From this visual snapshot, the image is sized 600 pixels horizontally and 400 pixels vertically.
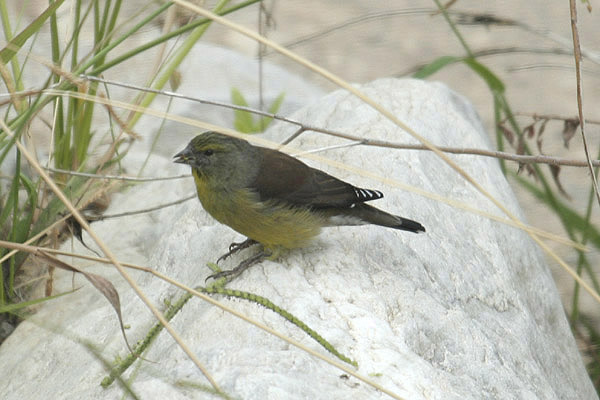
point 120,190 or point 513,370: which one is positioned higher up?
point 120,190

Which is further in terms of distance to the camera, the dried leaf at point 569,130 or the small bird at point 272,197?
the dried leaf at point 569,130

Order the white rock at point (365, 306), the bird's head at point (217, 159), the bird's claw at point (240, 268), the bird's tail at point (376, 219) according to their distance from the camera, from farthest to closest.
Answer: the bird's head at point (217, 159), the bird's tail at point (376, 219), the bird's claw at point (240, 268), the white rock at point (365, 306)

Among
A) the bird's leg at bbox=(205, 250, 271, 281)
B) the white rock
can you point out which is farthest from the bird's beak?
the bird's leg at bbox=(205, 250, 271, 281)

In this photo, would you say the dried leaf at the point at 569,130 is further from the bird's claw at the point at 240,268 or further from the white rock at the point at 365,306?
the bird's claw at the point at 240,268

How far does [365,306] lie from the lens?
2.60 metres

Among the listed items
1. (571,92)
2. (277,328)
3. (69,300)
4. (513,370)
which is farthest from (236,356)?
(571,92)

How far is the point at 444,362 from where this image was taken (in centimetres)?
256

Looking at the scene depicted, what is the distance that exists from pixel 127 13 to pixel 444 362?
5439 mm

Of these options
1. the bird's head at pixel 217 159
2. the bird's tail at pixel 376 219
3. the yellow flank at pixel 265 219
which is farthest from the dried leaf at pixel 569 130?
the bird's head at pixel 217 159

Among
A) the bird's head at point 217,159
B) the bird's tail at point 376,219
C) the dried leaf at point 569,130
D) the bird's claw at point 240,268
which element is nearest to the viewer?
the bird's claw at point 240,268

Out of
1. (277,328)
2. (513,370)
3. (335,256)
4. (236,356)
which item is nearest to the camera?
(236,356)

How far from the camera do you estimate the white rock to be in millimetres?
2236

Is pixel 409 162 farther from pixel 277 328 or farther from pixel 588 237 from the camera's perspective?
pixel 277 328

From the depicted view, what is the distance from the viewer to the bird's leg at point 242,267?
9.36ft
